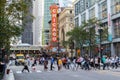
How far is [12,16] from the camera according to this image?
71.6 ft

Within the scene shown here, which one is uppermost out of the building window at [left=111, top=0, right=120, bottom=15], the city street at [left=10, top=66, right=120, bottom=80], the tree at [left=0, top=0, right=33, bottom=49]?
the building window at [left=111, top=0, right=120, bottom=15]

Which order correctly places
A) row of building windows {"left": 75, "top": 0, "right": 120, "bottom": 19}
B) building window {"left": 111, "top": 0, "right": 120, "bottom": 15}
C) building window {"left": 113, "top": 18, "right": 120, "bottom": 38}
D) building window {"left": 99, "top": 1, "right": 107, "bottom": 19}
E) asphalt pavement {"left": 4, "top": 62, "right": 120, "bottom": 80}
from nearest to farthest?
asphalt pavement {"left": 4, "top": 62, "right": 120, "bottom": 80} → building window {"left": 111, "top": 0, "right": 120, "bottom": 15} → building window {"left": 113, "top": 18, "right": 120, "bottom": 38} → row of building windows {"left": 75, "top": 0, "right": 120, "bottom": 19} → building window {"left": 99, "top": 1, "right": 107, "bottom": 19}

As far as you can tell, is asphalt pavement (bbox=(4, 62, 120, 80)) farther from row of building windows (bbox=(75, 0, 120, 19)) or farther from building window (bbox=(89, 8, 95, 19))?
building window (bbox=(89, 8, 95, 19))

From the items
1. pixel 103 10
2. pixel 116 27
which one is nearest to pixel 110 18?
pixel 116 27

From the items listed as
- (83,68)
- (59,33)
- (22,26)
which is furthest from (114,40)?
(59,33)

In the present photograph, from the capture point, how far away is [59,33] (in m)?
157

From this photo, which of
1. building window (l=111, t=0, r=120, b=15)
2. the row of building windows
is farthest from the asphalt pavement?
the row of building windows

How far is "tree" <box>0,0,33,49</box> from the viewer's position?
18609 millimetres

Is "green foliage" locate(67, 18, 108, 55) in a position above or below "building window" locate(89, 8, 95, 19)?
below

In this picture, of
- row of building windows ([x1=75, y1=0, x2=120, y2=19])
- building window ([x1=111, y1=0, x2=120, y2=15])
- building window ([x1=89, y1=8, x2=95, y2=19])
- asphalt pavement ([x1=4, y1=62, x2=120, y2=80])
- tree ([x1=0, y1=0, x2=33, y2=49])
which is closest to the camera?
tree ([x1=0, y1=0, x2=33, y2=49])

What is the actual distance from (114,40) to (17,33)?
50.1 metres

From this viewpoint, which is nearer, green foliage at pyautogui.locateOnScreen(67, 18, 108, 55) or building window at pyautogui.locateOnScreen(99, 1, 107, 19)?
green foliage at pyautogui.locateOnScreen(67, 18, 108, 55)

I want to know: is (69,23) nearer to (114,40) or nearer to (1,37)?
(114,40)

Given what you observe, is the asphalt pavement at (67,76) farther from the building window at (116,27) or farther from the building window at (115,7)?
the building window at (115,7)
